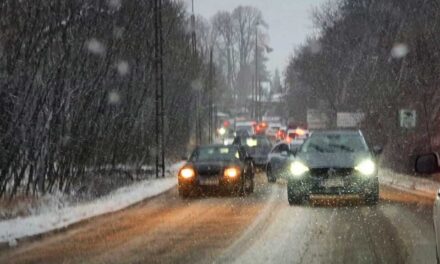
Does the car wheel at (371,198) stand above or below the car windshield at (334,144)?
below

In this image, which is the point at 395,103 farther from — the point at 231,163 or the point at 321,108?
the point at 321,108

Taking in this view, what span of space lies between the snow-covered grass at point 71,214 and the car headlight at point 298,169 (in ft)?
13.3

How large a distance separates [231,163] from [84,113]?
14.1ft

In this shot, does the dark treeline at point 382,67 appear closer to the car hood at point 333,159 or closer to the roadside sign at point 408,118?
the roadside sign at point 408,118

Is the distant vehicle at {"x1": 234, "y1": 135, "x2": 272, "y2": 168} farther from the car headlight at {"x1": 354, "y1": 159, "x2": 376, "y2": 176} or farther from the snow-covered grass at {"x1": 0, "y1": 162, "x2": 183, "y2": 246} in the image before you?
the car headlight at {"x1": 354, "y1": 159, "x2": 376, "y2": 176}

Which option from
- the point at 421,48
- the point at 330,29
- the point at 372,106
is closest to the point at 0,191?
the point at 421,48

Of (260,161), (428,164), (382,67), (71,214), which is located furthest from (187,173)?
(382,67)

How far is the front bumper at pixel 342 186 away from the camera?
1909 centimetres

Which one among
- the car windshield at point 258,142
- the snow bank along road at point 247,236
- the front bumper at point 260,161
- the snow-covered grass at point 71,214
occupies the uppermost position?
the car windshield at point 258,142

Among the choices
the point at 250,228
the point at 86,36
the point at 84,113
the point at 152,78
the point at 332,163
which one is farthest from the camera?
the point at 152,78

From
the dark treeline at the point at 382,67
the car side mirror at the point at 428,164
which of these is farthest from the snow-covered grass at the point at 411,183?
the car side mirror at the point at 428,164

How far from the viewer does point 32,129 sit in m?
20.3

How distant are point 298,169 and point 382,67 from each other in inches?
1143

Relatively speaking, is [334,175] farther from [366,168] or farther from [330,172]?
[366,168]
